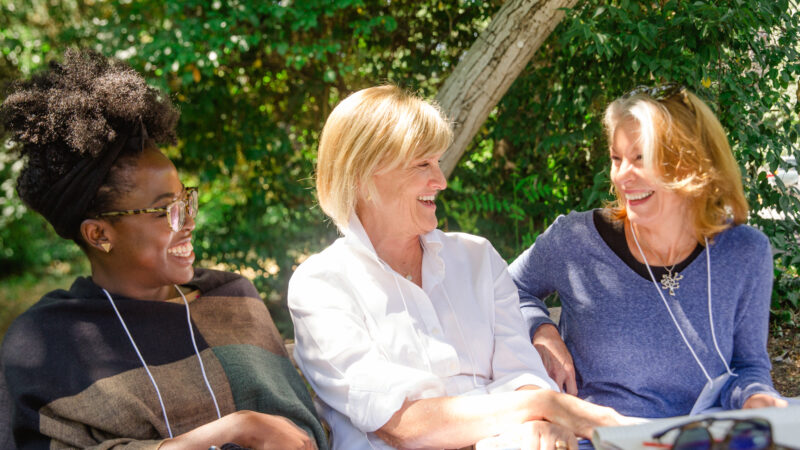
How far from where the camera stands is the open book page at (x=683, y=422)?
53.9 inches

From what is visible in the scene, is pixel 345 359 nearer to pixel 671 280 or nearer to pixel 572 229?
pixel 572 229

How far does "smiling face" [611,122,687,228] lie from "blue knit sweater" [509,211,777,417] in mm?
172

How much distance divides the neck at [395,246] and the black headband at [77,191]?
834 mm

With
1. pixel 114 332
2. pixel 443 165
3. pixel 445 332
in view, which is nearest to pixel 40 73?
pixel 114 332

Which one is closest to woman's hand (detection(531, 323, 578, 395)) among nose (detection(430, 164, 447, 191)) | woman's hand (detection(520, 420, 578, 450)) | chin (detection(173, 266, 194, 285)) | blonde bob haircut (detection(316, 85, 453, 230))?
woman's hand (detection(520, 420, 578, 450))

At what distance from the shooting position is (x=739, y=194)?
2221 mm

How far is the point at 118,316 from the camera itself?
6.84 feet

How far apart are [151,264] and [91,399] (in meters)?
0.45

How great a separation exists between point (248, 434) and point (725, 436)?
1.27m

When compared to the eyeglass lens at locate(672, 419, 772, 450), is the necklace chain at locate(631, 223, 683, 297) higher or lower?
lower

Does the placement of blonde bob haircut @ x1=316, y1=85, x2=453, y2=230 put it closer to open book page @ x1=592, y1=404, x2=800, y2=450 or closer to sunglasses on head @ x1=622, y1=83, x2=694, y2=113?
sunglasses on head @ x1=622, y1=83, x2=694, y2=113

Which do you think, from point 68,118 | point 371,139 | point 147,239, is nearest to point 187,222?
point 147,239

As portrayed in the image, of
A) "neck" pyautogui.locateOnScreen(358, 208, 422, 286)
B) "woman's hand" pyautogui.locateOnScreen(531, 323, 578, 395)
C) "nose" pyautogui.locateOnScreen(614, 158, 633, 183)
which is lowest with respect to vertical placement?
"woman's hand" pyautogui.locateOnScreen(531, 323, 578, 395)

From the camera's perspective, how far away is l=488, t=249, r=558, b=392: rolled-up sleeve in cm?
216
